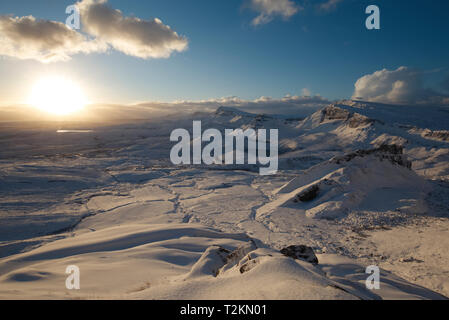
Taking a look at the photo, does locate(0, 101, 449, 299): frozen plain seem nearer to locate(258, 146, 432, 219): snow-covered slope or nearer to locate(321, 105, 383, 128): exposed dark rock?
locate(258, 146, 432, 219): snow-covered slope

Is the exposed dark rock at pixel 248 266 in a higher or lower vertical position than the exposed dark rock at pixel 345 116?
lower

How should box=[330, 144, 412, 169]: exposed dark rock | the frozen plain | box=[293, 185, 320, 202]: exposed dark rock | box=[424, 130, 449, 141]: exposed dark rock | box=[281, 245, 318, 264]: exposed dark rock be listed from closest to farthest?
1. the frozen plain
2. box=[281, 245, 318, 264]: exposed dark rock
3. box=[293, 185, 320, 202]: exposed dark rock
4. box=[330, 144, 412, 169]: exposed dark rock
5. box=[424, 130, 449, 141]: exposed dark rock

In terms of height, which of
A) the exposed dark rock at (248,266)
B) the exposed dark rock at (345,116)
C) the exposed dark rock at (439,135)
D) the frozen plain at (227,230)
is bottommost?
the frozen plain at (227,230)

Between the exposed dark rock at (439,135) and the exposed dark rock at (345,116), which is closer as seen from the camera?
the exposed dark rock at (439,135)

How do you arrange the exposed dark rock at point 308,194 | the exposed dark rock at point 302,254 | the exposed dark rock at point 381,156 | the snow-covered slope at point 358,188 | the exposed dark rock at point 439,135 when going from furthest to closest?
the exposed dark rock at point 439,135, the exposed dark rock at point 381,156, the exposed dark rock at point 308,194, the snow-covered slope at point 358,188, the exposed dark rock at point 302,254

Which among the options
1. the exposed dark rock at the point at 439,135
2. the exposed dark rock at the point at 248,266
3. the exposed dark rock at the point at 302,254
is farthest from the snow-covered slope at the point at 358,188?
the exposed dark rock at the point at 439,135

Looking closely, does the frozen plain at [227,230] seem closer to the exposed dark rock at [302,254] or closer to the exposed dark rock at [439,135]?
the exposed dark rock at [302,254]

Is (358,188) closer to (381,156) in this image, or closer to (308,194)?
(308,194)

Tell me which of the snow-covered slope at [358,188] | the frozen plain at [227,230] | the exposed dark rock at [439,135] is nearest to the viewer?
the frozen plain at [227,230]

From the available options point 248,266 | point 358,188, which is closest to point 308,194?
point 358,188

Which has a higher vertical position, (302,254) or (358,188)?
(358,188)

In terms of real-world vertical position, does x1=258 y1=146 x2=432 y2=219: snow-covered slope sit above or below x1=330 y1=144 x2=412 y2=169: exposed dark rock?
below

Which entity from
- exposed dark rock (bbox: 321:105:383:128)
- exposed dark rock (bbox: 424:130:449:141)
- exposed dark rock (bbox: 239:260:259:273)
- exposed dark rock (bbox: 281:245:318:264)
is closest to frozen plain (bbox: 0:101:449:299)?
exposed dark rock (bbox: 239:260:259:273)
